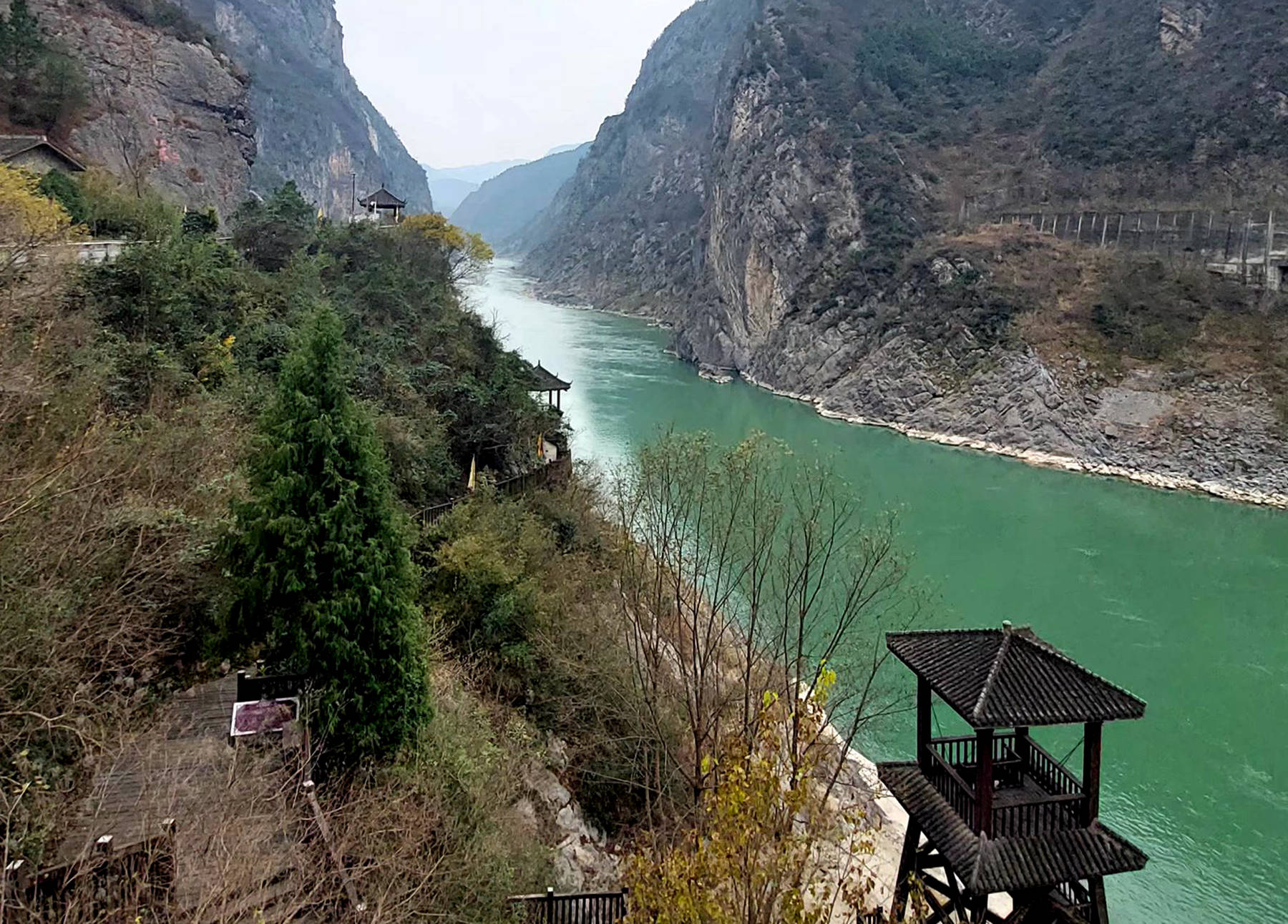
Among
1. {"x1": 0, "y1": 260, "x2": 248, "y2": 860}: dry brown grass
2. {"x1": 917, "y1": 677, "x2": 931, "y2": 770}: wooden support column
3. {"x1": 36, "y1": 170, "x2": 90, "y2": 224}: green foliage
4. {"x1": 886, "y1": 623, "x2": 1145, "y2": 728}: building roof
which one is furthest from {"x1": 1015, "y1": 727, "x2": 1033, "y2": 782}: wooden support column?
{"x1": 36, "y1": 170, "x2": 90, "y2": 224}: green foliage

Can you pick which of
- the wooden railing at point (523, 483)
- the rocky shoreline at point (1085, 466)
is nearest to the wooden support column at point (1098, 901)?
the wooden railing at point (523, 483)

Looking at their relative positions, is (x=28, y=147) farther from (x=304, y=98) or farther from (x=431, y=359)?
(x=304, y=98)

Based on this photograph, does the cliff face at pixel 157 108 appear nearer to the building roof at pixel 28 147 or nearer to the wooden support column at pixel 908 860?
the building roof at pixel 28 147

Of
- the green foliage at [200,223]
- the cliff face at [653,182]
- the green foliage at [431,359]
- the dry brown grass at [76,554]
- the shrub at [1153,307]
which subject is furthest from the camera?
the cliff face at [653,182]

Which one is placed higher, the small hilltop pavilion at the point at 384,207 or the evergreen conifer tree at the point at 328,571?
the small hilltop pavilion at the point at 384,207

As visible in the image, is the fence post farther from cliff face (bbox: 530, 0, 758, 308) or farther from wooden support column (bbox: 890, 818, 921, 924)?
cliff face (bbox: 530, 0, 758, 308)

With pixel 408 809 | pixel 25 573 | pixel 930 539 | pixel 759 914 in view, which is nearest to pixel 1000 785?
pixel 759 914

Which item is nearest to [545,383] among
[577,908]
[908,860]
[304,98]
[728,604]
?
[728,604]

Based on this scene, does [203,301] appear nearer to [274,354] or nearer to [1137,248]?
[274,354]
